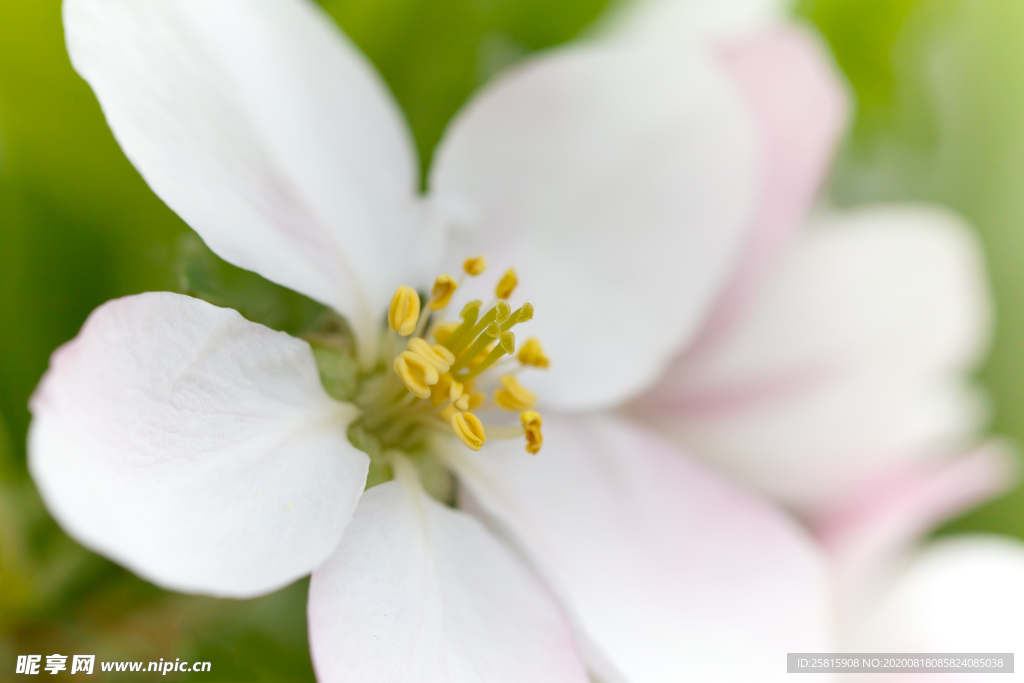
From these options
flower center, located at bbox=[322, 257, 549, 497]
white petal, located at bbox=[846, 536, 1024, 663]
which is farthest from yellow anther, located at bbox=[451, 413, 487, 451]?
white petal, located at bbox=[846, 536, 1024, 663]

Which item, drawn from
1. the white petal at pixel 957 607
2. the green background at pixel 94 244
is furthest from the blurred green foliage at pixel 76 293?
the white petal at pixel 957 607

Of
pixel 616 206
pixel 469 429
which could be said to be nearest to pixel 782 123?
pixel 616 206

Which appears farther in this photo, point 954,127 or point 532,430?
point 954,127

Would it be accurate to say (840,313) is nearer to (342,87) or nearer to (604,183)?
(604,183)

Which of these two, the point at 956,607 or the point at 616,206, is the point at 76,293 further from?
the point at 956,607

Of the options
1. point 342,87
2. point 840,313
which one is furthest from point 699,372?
point 342,87

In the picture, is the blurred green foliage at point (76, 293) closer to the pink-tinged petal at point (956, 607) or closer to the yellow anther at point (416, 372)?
the yellow anther at point (416, 372)

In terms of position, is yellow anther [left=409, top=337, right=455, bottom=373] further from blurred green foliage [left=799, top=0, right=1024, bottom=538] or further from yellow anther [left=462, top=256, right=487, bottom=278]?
blurred green foliage [left=799, top=0, right=1024, bottom=538]
